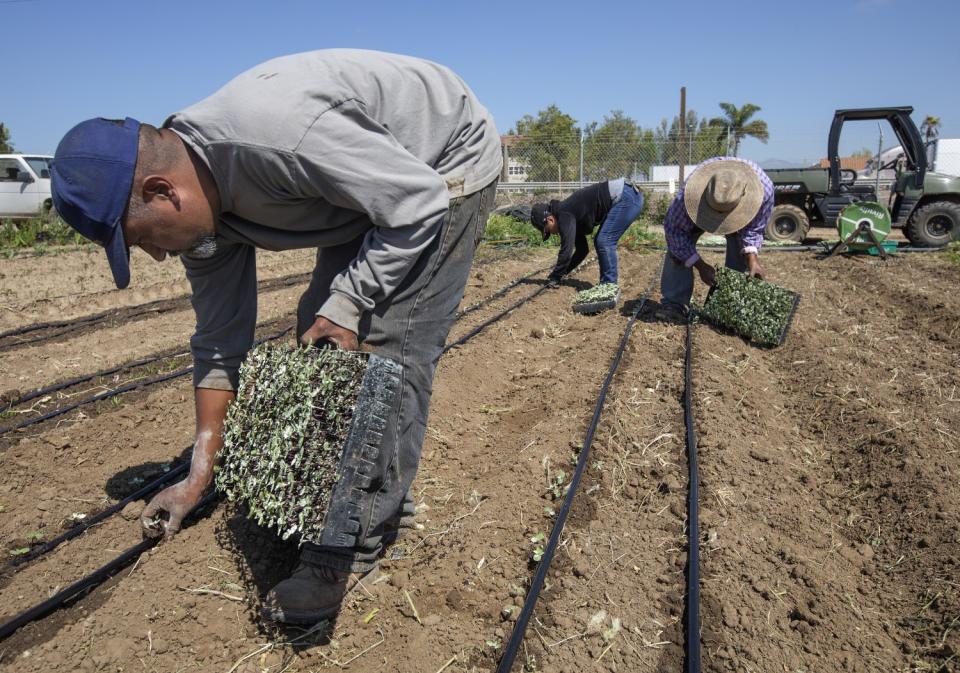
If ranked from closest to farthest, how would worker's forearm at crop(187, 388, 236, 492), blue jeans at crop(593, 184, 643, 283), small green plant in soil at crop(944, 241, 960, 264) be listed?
worker's forearm at crop(187, 388, 236, 492), blue jeans at crop(593, 184, 643, 283), small green plant in soil at crop(944, 241, 960, 264)

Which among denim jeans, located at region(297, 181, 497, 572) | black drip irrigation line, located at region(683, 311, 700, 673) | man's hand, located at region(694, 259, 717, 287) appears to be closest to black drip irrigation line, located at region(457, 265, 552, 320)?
man's hand, located at region(694, 259, 717, 287)

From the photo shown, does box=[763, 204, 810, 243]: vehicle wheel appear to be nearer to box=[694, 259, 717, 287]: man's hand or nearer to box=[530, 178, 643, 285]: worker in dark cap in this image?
box=[530, 178, 643, 285]: worker in dark cap

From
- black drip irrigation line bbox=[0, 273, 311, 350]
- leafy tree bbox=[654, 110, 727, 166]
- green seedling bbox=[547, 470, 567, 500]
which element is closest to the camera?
green seedling bbox=[547, 470, 567, 500]

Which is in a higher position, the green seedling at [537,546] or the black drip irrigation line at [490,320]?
the black drip irrigation line at [490,320]

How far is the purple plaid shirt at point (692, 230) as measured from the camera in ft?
18.6

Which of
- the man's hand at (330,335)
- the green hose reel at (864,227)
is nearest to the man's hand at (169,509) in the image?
the man's hand at (330,335)

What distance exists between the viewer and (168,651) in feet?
6.81

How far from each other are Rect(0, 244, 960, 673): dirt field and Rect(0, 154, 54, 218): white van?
10.0 meters

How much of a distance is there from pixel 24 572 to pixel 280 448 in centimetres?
137

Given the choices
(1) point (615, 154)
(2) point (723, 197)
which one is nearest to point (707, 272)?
(2) point (723, 197)

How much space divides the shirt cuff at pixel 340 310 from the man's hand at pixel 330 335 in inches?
0.6

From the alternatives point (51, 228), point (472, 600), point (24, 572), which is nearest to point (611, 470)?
point (472, 600)

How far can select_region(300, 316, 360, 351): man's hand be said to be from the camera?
1.82 metres

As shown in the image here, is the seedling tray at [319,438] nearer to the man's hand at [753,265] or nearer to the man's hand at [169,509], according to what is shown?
the man's hand at [169,509]
